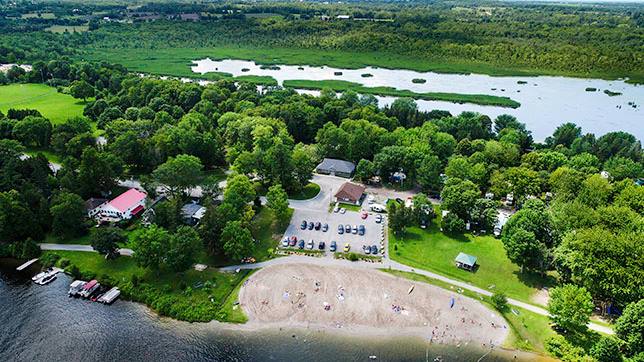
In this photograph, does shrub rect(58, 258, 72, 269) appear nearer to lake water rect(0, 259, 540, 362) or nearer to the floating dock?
the floating dock

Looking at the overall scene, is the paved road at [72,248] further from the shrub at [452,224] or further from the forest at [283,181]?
the shrub at [452,224]

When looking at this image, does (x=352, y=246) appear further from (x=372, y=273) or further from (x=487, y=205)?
(x=487, y=205)

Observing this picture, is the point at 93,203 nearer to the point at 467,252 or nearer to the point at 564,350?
the point at 467,252

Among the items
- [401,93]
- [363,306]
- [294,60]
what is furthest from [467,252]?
[294,60]

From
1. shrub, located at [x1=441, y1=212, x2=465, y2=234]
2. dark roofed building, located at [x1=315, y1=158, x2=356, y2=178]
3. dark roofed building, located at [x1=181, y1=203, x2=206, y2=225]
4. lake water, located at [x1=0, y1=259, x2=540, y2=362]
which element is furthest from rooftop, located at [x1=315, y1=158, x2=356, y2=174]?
lake water, located at [x1=0, y1=259, x2=540, y2=362]

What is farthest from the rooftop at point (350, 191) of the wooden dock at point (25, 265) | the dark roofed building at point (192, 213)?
the wooden dock at point (25, 265)

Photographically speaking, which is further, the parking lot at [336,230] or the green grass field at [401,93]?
the green grass field at [401,93]

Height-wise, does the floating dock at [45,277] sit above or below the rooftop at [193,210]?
below

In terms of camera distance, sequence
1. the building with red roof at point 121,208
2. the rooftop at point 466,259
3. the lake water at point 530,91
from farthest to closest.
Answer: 1. the lake water at point 530,91
2. the building with red roof at point 121,208
3. the rooftop at point 466,259

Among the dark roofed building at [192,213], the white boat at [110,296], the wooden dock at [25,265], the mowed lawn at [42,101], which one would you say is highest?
the dark roofed building at [192,213]
